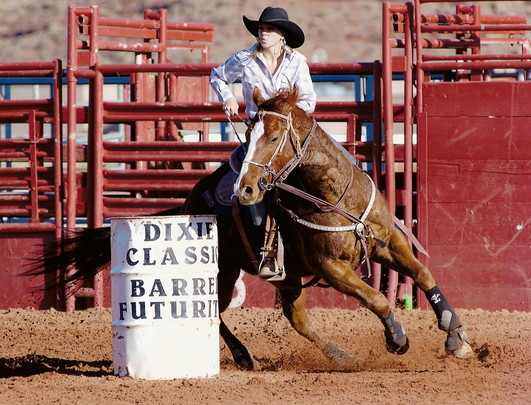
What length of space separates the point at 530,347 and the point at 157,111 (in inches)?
161

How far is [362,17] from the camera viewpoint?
40594 mm

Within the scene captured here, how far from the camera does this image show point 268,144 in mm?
5562

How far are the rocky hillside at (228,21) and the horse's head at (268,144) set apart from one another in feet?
95.3

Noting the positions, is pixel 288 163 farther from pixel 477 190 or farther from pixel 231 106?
pixel 477 190

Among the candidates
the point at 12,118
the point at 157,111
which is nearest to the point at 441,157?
the point at 157,111

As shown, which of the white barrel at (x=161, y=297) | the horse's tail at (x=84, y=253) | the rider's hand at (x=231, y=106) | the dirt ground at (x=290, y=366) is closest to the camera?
the dirt ground at (x=290, y=366)

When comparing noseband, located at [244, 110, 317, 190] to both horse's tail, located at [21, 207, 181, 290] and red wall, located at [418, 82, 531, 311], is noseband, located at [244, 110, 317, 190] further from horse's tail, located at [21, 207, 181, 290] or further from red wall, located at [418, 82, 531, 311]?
red wall, located at [418, 82, 531, 311]

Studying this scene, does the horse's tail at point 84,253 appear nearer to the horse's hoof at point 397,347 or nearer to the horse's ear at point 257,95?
the horse's ear at point 257,95

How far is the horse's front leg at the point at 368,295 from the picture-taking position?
19.4 feet

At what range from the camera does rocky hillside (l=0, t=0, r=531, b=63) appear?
3616cm

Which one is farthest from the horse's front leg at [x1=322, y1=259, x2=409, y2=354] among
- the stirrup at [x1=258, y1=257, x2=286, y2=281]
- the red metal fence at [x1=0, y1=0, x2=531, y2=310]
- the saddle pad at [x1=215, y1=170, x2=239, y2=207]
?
the red metal fence at [x1=0, y1=0, x2=531, y2=310]

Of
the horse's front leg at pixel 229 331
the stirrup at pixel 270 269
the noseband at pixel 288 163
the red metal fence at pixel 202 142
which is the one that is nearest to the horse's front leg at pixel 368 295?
the stirrup at pixel 270 269

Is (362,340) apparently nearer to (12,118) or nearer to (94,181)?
(94,181)

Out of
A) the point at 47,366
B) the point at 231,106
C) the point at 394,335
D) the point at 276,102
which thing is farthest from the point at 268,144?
the point at 47,366
